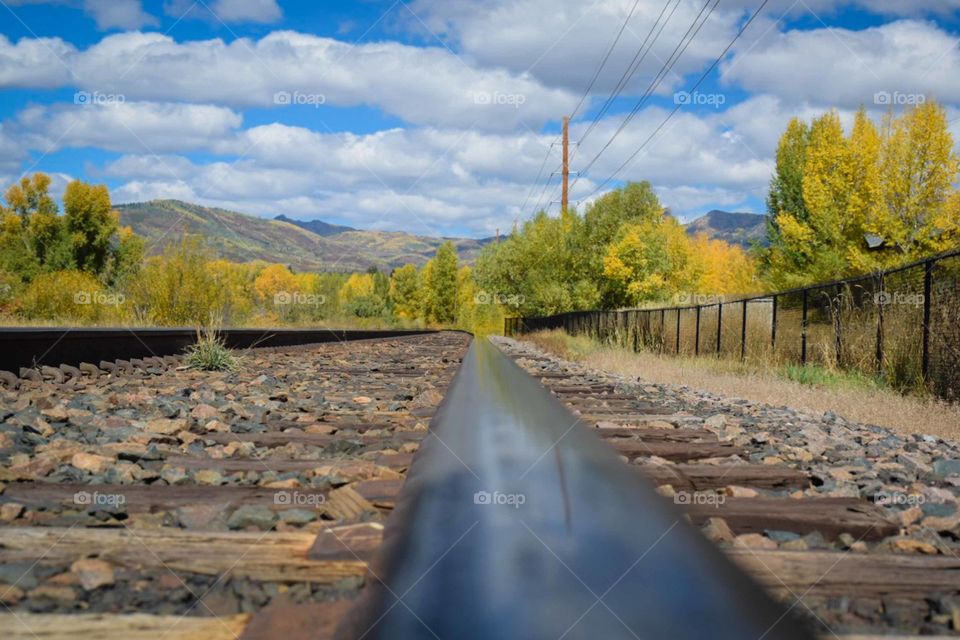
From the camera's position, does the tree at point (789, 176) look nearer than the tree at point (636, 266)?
No

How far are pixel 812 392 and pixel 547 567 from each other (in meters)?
7.77

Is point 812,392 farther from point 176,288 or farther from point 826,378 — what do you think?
point 176,288

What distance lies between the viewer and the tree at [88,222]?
6138 cm

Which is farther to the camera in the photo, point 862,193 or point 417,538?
point 862,193

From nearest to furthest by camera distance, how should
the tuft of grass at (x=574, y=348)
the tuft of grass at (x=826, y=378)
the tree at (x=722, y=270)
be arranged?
the tuft of grass at (x=826, y=378)
the tuft of grass at (x=574, y=348)
the tree at (x=722, y=270)

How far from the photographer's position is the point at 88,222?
62.5 metres

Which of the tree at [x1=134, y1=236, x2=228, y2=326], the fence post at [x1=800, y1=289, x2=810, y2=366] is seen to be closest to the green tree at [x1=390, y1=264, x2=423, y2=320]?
the tree at [x1=134, y1=236, x2=228, y2=326]

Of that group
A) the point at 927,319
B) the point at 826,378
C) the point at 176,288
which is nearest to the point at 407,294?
the point at 176,288

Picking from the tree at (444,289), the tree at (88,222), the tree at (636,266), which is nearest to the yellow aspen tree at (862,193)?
the tree at (636,266)

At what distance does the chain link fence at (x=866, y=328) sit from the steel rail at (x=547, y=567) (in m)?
5.84

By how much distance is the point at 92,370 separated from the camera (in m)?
7.04

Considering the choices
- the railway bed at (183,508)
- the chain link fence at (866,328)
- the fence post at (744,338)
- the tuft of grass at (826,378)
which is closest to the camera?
the railway bed at (183,508)

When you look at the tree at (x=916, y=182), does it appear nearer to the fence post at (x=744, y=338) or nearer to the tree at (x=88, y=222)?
the fence post at (x=744, y=338)

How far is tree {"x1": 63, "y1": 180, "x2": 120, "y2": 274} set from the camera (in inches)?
2416
